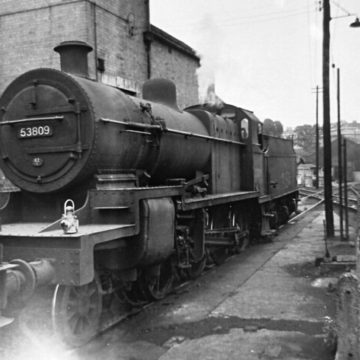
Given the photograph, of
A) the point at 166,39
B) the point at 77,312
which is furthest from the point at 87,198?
the point at 166,39

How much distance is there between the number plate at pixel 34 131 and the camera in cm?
576

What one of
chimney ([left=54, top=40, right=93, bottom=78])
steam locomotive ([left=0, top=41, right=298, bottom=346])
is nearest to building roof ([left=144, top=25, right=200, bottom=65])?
steam locomotive ([left=0, top=41, right=298, bottom=346])

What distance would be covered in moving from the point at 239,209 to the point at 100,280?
17.3ft

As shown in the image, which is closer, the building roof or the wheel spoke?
the wheel spoke

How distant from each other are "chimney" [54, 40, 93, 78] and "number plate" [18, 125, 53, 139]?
87 centimetres

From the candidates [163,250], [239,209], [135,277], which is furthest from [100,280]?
[239,209]

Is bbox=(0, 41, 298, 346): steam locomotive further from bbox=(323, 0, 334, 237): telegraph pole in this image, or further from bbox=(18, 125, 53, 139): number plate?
bbox=(323, 0, 334, 237): telegraph pole

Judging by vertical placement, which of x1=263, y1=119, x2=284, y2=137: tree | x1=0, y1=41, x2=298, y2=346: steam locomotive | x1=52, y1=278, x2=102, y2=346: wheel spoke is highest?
x1=263, y1=119, x2=284, y2=137: tree

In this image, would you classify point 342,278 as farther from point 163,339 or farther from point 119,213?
point 119,213

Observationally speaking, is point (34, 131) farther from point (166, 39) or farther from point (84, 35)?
point (166, 39)

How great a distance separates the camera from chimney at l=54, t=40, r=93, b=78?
6.21 meters

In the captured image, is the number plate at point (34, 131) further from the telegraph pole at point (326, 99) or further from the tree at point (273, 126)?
the tree at point (273, 126)

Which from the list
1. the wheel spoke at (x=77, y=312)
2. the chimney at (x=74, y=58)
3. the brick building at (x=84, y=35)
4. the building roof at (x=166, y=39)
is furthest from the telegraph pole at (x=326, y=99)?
the wheel spoke at (x=77, y=312)

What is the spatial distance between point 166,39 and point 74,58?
502 inches
